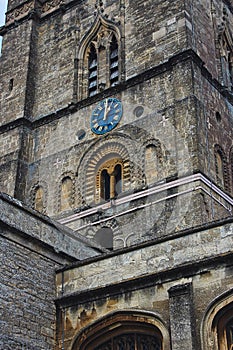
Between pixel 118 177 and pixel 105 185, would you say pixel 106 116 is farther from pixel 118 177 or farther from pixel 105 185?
pixel 105 185

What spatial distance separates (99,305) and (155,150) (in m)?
9.53

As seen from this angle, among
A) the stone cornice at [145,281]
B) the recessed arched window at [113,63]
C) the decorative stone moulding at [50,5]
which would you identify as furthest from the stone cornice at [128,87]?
the stone cornice at [145,281]

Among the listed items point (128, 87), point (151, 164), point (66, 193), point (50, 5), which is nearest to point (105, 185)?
point (66, 193)

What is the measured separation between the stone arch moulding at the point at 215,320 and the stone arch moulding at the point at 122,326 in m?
0.85

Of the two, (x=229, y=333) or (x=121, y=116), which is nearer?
(x=229, y=333)

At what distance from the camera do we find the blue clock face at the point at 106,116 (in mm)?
25859

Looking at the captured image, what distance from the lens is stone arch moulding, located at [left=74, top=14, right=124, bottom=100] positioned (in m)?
27.9

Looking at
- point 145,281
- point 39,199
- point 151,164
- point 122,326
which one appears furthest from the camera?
point 39,199

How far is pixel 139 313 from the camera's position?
14.9 m

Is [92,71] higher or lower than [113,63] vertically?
higher

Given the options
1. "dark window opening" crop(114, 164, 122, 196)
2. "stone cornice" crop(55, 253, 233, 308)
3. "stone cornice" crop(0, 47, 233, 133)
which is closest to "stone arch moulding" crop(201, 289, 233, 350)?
"stone cornice" crop(55, 253, 233, 308)

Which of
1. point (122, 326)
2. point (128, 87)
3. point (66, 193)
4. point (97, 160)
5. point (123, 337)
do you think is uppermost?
point (128, 87)

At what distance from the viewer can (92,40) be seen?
28.8 m

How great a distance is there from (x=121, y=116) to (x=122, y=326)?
11844 mm
